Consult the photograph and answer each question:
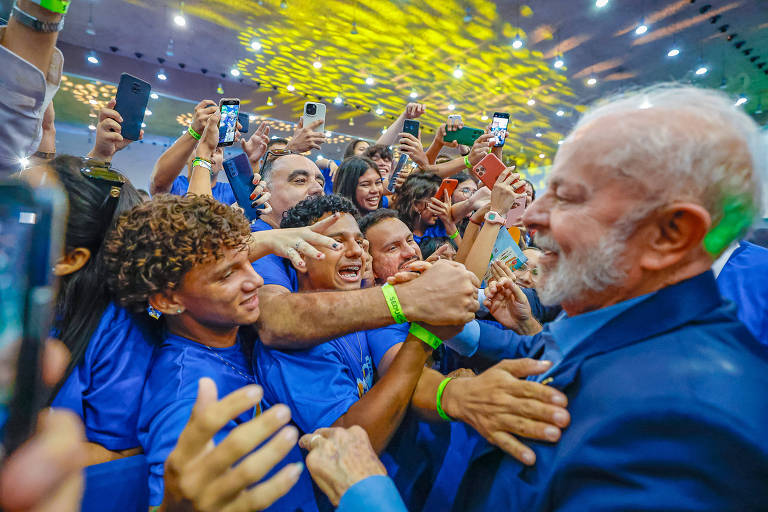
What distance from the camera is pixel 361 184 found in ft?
10.5

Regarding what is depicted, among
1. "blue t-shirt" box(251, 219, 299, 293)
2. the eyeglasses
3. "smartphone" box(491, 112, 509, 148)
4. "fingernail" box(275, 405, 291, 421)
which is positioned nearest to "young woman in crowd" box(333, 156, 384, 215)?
"smartphone" box(491, 112, 509, 148)

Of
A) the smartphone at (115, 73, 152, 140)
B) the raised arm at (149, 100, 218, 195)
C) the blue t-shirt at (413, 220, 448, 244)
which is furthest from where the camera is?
the blue t-shirt at (413, 220, 448, 244)

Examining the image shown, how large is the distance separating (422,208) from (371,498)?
2549 millimetres

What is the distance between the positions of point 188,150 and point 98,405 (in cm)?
177

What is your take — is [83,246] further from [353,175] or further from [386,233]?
[353,175]

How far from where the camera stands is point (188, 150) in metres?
2.46

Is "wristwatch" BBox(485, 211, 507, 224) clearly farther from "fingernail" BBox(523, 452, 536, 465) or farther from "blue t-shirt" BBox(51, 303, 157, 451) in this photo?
"blue t-shirt" BBox(51, 303, 157, 451)

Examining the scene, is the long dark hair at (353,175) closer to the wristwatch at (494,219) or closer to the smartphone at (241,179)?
the smartphone at (241,179)

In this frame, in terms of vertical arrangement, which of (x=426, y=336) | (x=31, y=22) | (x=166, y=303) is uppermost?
(x=31, y=22)

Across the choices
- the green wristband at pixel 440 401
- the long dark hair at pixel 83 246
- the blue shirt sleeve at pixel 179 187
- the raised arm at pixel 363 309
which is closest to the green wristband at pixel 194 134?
the blue shirt sleeve at pixel 179 187

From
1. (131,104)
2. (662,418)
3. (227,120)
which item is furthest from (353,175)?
(662,418)

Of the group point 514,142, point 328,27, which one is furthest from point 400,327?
point 514,142

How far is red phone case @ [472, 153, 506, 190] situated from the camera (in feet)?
8.41

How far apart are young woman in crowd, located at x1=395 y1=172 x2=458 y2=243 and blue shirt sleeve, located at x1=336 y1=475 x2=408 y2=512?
2.38 meters
